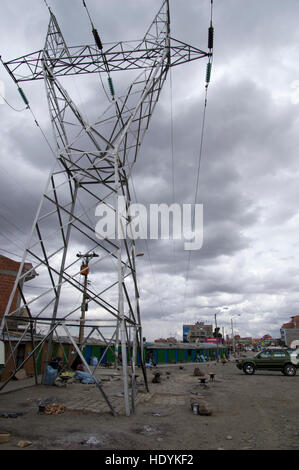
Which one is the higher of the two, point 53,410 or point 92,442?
point 92,442

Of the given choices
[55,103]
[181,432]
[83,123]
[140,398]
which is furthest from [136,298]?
[55,103]

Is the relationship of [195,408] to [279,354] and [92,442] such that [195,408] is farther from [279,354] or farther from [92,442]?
[279,354]

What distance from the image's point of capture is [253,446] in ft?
19.3

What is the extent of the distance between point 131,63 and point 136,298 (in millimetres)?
9686

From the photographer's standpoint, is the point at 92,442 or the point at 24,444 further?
the point at 92,442

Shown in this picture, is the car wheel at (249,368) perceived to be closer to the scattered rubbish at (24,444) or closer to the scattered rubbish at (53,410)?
the scattered rubbish at (53,410)

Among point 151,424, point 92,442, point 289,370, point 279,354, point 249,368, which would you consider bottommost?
point 249,368

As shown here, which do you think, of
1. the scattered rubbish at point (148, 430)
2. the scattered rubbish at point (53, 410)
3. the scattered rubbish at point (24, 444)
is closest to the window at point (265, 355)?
the scattered rubbish at point (148, 430)

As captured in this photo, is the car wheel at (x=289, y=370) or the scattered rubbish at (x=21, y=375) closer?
the scattered rubbish at (x=21, y=375)

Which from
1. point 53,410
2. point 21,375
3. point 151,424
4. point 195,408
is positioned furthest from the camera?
point 21,375

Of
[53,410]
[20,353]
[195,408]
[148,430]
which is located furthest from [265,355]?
[53,410]

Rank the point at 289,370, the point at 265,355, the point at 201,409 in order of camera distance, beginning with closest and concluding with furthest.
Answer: the point at 201,409, the point at 289,370, the point at 265,355

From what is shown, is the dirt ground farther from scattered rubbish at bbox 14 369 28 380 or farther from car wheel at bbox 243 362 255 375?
car wheel at bbox 243 362 255 375
